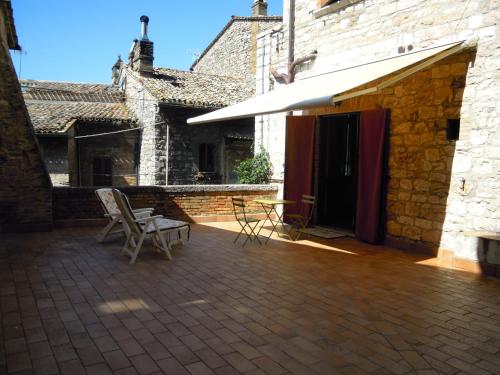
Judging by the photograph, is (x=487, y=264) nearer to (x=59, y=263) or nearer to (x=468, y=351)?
(x=468, y=351)

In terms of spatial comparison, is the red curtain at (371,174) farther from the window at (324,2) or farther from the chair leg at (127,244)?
the chair leg at (127,244)

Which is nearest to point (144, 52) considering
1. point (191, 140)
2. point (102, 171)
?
point (191, 140)

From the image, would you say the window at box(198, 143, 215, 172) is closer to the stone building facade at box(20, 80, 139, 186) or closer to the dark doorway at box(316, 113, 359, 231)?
the stone building facade at box(20, 80, 139, 186)

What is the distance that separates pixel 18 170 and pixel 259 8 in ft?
55.5

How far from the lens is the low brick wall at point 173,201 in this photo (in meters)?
7.50

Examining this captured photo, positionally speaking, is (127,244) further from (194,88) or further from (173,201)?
(194,88)

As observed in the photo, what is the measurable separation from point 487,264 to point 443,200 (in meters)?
1.06

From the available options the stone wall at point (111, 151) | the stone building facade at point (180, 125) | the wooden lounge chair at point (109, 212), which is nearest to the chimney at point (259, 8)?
the stone building facade at point (180, 125)

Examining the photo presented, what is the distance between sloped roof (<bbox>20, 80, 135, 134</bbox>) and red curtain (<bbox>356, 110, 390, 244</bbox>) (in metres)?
10.4

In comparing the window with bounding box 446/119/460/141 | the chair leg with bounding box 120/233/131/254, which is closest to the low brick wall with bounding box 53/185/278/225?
the chair leg with bounding box 120/233/131/254

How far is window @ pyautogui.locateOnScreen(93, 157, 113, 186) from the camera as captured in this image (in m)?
15.2

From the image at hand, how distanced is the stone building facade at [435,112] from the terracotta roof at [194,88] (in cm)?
745

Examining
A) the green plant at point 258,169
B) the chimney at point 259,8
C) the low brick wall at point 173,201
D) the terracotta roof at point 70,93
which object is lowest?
the low brick wall at point 173,201

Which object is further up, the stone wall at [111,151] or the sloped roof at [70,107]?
the sloped roof at [70,107]
